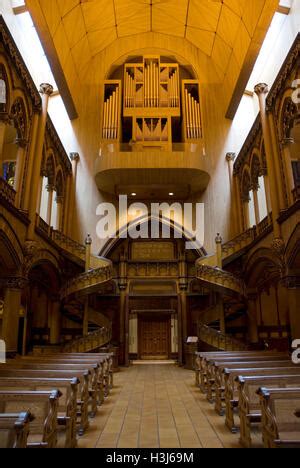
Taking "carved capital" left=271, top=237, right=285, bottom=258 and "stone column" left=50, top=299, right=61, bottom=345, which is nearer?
"carved capital" left=271, top=237, right=285, bottom=258

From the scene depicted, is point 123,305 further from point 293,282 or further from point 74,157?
point 293,282

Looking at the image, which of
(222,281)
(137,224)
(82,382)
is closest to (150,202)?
(137,224)

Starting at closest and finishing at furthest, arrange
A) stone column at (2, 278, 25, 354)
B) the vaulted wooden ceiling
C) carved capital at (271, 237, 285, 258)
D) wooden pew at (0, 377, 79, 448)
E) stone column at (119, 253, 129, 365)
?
wooden pew at (0, 377, 79, 448) < stone column at (2, 278, 25, 354) < carved capital at (271, 237, 285, 258) < the vaulted wooden ceiling < stone column at (119, 253, 129, 365)

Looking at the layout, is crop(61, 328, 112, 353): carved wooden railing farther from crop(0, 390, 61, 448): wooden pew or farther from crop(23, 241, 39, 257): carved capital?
crop(0, 390, 61, 448): wooden pew

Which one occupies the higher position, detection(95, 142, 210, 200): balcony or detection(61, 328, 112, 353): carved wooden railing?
detection(95, 142, 210, 200): balcony

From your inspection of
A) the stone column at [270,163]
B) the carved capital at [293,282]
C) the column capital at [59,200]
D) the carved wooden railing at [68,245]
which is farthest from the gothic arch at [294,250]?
the column capital at [59,200]

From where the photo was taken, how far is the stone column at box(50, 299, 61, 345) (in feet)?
44.7

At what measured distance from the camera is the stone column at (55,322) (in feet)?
44.7

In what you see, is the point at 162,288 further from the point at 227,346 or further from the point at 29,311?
the point at 29,311

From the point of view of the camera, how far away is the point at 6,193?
349 inches

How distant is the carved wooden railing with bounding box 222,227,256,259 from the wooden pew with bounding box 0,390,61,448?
11.0m

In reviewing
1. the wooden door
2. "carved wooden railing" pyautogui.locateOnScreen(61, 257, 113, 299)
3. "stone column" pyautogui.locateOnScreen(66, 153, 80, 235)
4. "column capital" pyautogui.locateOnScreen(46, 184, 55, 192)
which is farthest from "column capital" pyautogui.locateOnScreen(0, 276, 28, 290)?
the wooden door

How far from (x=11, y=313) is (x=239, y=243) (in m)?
8.88

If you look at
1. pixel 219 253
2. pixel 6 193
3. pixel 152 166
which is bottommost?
pixel 219 253
